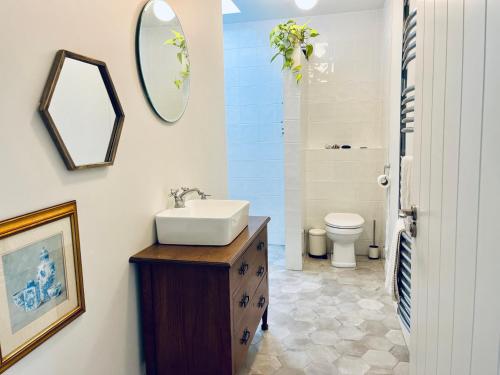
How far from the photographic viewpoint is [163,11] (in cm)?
192

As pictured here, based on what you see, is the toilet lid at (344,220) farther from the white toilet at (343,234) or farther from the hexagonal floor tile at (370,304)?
the hexagonal floor tile at (370,304)

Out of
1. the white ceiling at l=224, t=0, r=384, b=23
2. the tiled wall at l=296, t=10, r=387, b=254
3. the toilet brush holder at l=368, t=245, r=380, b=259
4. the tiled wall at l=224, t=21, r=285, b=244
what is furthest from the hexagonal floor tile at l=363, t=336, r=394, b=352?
the white ceiling at l=224, t=0, r=384, b=23

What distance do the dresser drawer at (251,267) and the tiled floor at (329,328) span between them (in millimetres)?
441

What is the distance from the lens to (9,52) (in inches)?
40.8

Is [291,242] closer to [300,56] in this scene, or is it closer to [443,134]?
[300,56]

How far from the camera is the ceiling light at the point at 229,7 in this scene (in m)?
3.59

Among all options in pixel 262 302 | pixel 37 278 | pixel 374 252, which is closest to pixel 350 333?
pixel 262 302

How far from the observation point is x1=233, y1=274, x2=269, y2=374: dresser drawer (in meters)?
1.78

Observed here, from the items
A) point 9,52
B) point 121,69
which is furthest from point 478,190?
point 121,69

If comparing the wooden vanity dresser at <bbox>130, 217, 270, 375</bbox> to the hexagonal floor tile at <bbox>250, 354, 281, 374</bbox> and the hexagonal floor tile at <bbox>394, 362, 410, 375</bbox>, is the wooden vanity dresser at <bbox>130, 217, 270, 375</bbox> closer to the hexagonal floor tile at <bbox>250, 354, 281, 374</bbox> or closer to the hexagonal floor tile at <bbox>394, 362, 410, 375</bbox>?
the hexagonal floor tile at <bbox>250, 354, 281, 374</bbox>

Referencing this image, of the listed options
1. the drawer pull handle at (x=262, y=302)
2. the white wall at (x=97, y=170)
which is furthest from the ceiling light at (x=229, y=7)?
the drawer pull handle at (x=262, y=302)

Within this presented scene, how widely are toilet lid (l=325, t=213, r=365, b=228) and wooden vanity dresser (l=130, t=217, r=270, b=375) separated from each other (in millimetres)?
1970

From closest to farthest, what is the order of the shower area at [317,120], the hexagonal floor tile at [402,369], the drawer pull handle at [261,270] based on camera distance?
1. the hexagonal floor tile at [402,369]
2. the drawer pull handle at [261,270]
3. the shower area at [317,120]

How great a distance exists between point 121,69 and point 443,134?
1247 millimetres
